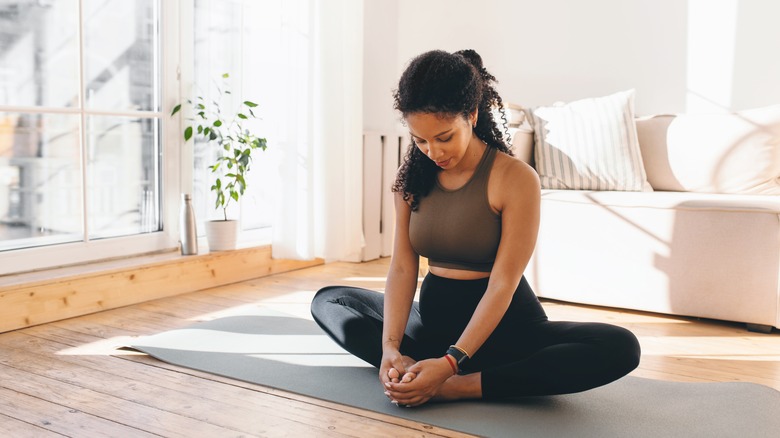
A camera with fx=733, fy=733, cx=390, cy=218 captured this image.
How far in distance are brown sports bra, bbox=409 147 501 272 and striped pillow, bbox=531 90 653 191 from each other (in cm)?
150

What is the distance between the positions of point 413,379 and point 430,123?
57 cm

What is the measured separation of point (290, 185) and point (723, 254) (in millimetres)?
1885

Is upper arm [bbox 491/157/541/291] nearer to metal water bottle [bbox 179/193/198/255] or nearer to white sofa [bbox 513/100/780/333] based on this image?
white sofa [bbox 513/100/780/333]

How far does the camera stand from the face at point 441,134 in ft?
5.29

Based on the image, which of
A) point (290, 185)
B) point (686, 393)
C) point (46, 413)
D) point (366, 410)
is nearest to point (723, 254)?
point (686, 393)

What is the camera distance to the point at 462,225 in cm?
178

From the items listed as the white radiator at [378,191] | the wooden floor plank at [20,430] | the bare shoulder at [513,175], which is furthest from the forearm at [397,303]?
the white radiator at [378,191]

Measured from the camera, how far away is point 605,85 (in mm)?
3824

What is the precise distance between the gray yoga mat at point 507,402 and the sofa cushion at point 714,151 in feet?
4.68

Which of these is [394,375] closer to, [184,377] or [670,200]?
[184,377]

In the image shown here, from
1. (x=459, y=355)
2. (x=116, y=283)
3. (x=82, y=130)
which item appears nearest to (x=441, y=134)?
(x=459, y=355)

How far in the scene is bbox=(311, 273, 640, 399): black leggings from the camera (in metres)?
1.67

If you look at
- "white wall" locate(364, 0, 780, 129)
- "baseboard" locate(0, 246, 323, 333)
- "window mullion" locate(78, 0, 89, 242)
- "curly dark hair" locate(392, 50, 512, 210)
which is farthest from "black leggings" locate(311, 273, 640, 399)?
"white wall" locate(364, 0, 780, 129)

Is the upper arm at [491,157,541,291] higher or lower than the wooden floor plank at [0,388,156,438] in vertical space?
higher
